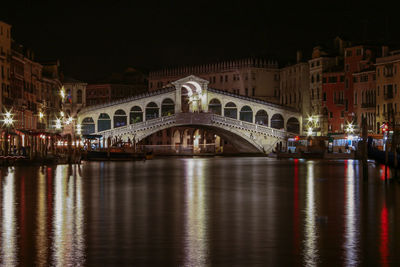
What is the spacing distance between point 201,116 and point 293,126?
1324cm

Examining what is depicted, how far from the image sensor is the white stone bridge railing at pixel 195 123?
77.2 metres

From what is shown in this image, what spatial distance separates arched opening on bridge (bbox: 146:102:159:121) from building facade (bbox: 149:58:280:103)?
40.8 ft

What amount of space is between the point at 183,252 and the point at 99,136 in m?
62.3

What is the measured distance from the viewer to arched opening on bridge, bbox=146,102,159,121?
87.1 m

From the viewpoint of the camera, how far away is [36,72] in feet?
234

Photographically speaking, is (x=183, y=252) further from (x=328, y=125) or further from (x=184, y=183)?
(x=328, y=125)

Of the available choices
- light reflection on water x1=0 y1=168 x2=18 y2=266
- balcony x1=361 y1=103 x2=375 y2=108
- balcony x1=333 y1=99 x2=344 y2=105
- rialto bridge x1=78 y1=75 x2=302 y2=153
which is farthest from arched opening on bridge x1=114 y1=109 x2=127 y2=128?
light reflection on water x1=0 y1=168 x2=18 y2=266

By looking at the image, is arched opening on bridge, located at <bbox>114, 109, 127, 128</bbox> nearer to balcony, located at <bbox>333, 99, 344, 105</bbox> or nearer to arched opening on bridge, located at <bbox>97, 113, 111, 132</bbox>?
arched opening on bridge, located at <bbox>97, 113, 111, 132</bbox>

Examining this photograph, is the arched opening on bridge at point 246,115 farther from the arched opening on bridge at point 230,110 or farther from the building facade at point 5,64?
the building facade at point 5,64

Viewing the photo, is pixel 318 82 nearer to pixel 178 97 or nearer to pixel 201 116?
pixel 201 116

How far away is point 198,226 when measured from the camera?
15.9 metres

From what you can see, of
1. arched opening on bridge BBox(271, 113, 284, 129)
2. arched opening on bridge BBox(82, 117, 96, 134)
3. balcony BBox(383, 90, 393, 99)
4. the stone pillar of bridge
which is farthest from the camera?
arched opening on bridge BBox(271, 113, 284, 129)

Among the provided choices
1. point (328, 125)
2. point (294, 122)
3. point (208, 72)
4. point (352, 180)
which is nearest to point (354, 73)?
point (328, 125)

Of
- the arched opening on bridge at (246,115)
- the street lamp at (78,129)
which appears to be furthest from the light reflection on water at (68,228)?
the arched opening on bridge at (246,115)
